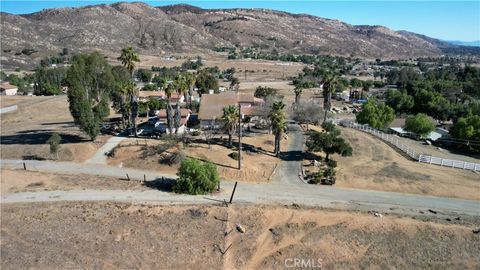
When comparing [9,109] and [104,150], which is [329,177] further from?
[9,109]

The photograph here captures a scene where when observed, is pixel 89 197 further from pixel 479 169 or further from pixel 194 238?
pixel 479 169

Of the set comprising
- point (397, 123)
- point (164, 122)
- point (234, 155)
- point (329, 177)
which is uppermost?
point (164, 122)

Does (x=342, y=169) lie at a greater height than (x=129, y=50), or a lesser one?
lesser

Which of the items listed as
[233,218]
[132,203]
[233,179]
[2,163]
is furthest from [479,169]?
[2,163]

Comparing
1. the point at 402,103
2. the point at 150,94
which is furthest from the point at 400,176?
the point at 150,94

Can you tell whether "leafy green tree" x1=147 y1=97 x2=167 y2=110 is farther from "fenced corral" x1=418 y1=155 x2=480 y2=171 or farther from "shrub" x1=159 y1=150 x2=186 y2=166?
"fenced corral" x1=418 y1=155 x2=480 y2=171

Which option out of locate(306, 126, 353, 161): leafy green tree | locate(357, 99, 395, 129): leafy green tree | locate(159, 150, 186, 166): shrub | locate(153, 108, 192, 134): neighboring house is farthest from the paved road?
locate(357, 99, 395, 129): leafy green tree
